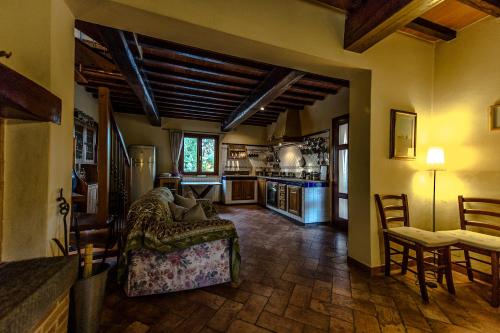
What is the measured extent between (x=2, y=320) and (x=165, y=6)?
5.98 ft

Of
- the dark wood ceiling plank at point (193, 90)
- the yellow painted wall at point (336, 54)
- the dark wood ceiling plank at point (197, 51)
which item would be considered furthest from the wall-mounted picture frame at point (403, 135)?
the dark wood ceiling plank at point (193, 90)

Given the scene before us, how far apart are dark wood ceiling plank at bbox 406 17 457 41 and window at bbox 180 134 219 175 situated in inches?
220

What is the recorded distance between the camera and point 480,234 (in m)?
2.17

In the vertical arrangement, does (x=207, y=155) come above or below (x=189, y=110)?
below

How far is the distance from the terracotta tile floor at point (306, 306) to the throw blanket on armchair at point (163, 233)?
28cm

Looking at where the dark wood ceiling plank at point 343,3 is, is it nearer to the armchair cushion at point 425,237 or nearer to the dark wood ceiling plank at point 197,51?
the dark wood ceiling plank at point 197,51

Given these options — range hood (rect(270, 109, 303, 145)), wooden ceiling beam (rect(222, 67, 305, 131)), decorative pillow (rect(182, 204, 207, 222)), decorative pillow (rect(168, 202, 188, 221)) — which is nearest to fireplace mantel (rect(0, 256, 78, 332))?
decorative pillow (rect(182, 204, 207, 222))

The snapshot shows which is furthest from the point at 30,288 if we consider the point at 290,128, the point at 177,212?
the point at 290,128

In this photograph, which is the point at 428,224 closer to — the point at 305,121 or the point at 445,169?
the point at 445,169

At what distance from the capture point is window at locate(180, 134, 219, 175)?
22.5ft

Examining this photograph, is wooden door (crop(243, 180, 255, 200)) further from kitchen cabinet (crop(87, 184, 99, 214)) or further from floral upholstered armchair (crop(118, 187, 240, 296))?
floral upholstered armchair (crop(118, 187, 240, 296))

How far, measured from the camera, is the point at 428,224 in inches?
106

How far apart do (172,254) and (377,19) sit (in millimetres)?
2706

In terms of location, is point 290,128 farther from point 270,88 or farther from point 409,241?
point 409,241
